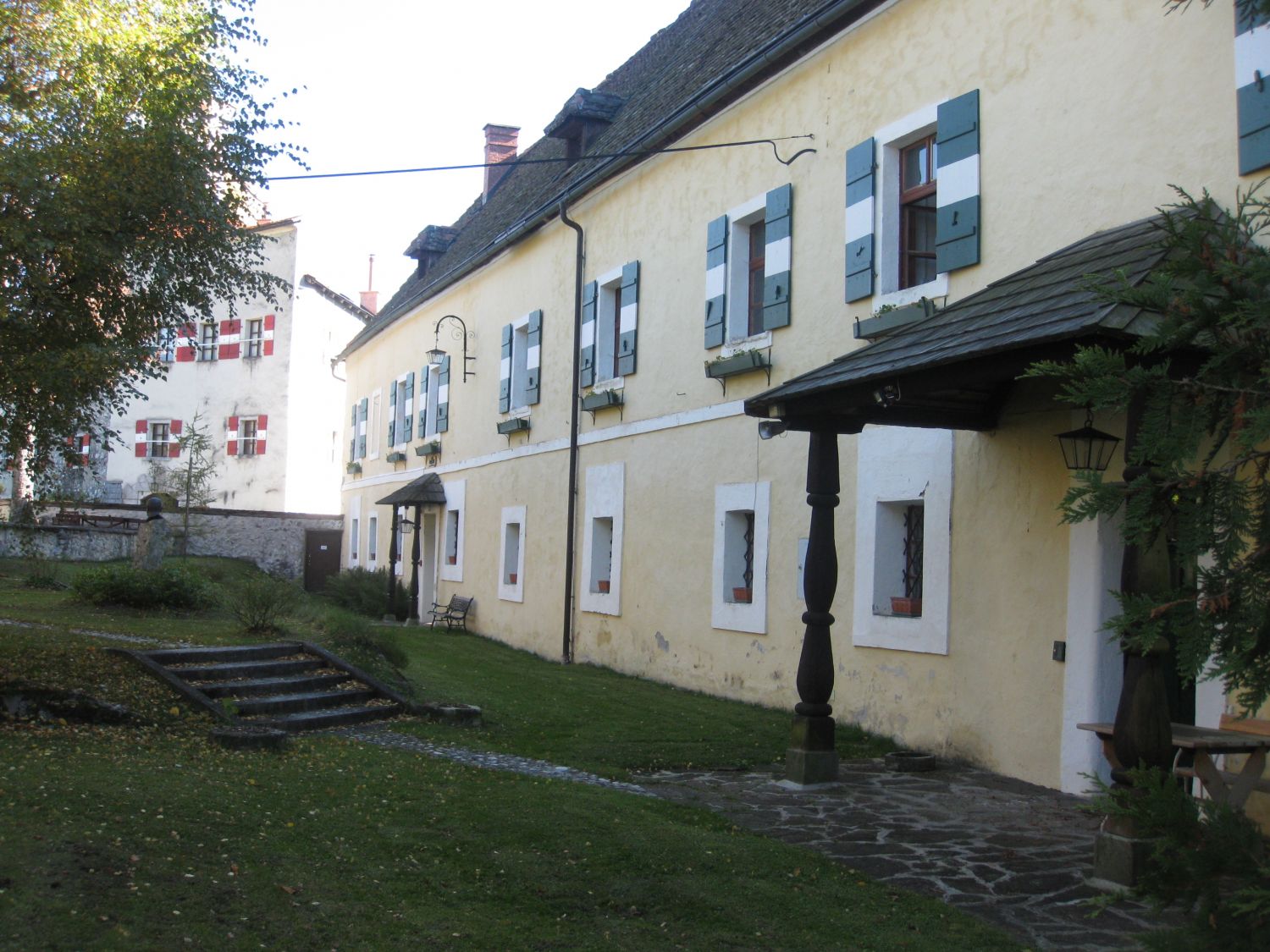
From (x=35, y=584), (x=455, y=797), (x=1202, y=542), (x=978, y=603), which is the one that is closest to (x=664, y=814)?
(x=455, y=797)

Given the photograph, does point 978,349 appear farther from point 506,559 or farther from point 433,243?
point 433,243

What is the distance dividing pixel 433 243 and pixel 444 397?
254 inches

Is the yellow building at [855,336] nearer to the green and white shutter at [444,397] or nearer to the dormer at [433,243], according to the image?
the green and white shutter at [444,397]

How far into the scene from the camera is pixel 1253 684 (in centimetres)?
253

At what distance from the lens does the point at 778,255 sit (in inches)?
467

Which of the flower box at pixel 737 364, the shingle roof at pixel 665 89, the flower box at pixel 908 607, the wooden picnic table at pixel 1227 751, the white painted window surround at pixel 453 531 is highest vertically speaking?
the shingle roof at pixel 665 89

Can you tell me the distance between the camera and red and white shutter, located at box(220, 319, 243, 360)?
123 feet

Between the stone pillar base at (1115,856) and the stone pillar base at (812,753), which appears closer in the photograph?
the stone pillar base at (1115,856)

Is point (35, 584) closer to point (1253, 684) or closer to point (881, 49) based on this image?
point (881, 49)

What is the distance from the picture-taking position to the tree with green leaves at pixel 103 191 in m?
8.54

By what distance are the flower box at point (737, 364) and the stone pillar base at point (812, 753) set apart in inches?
185

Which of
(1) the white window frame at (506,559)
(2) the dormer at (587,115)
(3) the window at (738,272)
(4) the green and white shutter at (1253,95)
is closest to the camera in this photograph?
(4) the green and white shutter at (1253,95)

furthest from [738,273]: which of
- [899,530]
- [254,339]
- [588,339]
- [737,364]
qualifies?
[254,339]

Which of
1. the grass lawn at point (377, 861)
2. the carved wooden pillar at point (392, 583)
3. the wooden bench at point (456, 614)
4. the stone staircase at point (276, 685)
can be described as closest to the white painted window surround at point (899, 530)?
the grass lawn at point (377, 861)
